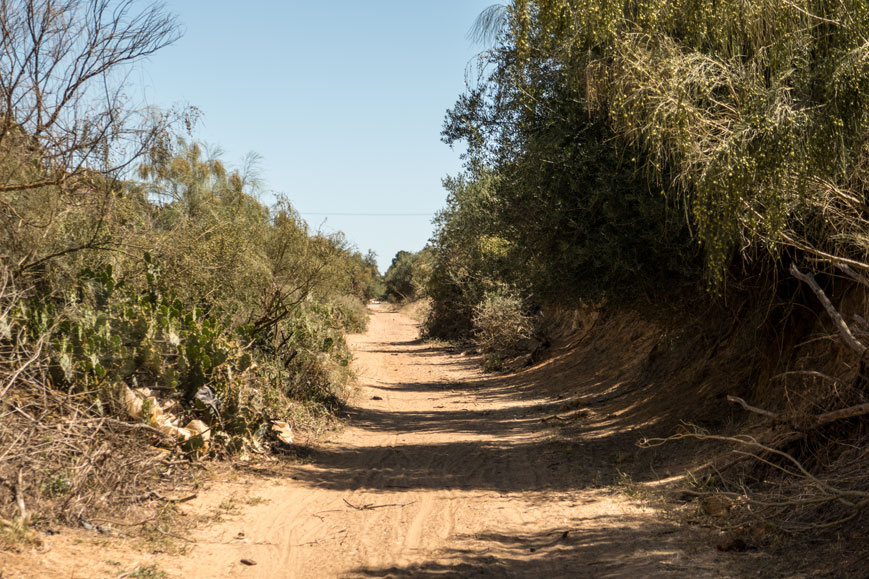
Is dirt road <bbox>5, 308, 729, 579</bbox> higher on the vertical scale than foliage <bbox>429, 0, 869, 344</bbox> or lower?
lower

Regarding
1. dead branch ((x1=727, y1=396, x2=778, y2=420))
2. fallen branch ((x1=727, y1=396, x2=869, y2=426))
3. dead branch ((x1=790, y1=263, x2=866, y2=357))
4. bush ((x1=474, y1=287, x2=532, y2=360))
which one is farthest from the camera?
bush ((x1=474, y1=287, x2=532, y2=360))

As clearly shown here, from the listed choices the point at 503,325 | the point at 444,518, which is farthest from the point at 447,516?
the point at 503,325

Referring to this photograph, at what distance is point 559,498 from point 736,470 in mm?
1918

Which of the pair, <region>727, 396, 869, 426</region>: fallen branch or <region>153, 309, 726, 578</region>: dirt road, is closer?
<region>153, 309, 726, 578</region>: dirt road

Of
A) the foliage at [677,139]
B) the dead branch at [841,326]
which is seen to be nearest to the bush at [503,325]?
the foliage at [677,139]

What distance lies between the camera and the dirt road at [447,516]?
609 cm

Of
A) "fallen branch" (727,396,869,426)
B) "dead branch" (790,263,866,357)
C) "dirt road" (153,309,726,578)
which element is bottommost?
"dirt road" (153,309,726,578)

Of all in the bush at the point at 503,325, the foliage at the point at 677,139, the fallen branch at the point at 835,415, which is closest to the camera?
the foliage at the point at 677,139

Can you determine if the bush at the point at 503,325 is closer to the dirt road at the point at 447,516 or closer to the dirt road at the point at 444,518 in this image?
the dirt road at the point at 447,516

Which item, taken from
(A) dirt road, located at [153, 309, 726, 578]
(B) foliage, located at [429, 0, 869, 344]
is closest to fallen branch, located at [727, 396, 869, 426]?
(B) foliage, located at [429, 0, 869, 344]

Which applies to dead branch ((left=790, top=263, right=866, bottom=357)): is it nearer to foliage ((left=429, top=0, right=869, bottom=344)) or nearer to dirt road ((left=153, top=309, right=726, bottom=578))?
foliage ((left=429, top=0, right=869, bottom=344))

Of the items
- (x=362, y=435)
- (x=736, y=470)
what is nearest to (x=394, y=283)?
(x=362, y=435)

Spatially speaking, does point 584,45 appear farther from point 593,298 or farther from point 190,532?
point 190,532

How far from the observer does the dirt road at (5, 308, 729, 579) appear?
20.0 ft
